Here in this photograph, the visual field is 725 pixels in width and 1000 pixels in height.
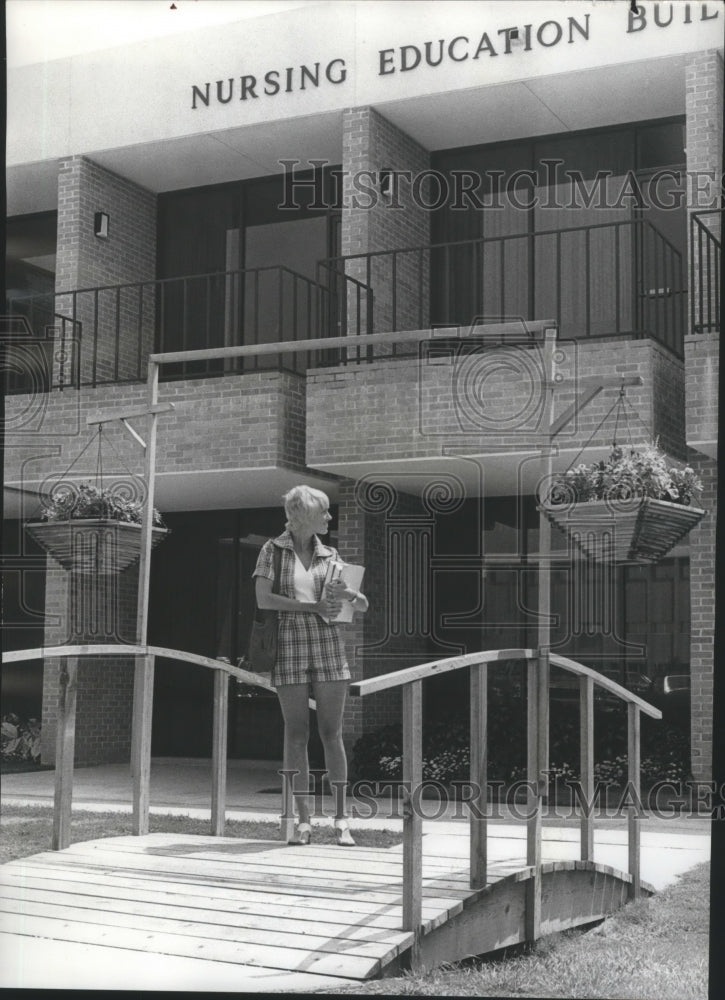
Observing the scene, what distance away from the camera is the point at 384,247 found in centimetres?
907

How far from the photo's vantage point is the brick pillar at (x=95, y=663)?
31.2 feet

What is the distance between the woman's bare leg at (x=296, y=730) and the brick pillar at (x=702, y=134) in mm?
4082

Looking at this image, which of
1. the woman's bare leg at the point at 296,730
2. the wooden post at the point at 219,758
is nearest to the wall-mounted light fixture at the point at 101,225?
the wooden post at the point at 219,758

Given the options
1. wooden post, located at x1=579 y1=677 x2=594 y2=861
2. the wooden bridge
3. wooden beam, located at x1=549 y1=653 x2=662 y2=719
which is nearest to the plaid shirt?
the wooden bridge

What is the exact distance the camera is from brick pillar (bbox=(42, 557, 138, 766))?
9.52 meters

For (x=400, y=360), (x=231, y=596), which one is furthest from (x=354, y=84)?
(x=231, y=596)

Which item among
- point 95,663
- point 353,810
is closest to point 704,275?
point 353,810

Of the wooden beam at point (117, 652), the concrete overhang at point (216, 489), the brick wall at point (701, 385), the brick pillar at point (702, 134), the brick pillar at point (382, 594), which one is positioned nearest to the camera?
the wooden beam at point (117, 652)

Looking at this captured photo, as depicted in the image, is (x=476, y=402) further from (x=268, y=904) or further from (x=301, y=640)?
(x=268, y=904)

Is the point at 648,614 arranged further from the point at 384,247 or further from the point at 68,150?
the point at 68,150

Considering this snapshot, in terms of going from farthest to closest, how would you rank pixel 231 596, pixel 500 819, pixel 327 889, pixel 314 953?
pixel 231 596, pixel 500 819, pixel 327 889, pixel 314 953

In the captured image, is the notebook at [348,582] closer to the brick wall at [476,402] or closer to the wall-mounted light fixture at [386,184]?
the brick wall at [476,402]

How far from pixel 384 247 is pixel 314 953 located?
6267 millimetres

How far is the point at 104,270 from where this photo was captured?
31.0 ft
